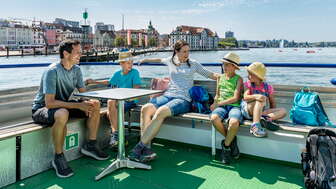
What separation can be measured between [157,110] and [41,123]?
1068 mm

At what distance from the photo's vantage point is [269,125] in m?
2.57

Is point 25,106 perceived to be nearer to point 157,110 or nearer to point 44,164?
point 44,164

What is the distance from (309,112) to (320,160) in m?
0.60

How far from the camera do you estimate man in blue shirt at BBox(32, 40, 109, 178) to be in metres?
2.46

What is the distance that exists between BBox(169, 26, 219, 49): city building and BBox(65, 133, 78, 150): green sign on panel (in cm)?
10115

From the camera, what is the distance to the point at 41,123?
2549mm

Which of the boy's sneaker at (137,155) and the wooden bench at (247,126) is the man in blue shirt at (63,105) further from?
the wooden bench at (247,126)

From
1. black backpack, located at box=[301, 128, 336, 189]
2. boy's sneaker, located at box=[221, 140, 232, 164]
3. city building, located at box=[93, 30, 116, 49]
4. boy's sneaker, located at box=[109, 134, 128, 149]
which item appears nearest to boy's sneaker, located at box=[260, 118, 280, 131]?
black backpack, located at box=[301, 128, 336, 189]

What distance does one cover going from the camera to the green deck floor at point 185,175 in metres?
2.34

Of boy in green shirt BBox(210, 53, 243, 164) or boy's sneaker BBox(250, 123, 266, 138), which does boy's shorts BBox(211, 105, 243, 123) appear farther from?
boy's sneaker BBox(250, 123, 266, 138)

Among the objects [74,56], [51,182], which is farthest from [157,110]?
[51,182]

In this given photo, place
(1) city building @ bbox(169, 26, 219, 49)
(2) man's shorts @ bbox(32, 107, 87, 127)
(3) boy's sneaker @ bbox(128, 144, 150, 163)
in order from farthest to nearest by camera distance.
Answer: (1) city building @ bbox(169, 26, 219, 49)
(3) boy's sneaker @ bbox(128, 144, 150, 163)
(2) man's shorts @ bbox(32, 107, 87, 127)

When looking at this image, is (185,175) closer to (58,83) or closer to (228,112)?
(228,112)

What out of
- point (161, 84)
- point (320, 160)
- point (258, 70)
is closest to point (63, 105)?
point (161, 84)
